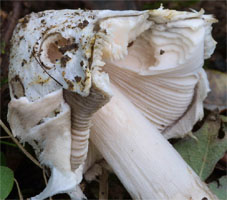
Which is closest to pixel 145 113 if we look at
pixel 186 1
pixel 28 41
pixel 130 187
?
pixel 130 187

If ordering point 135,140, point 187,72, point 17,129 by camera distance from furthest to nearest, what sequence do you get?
1. point 187,72
2. point 135,140
3. point 17,129

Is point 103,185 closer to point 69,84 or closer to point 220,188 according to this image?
point 220,188

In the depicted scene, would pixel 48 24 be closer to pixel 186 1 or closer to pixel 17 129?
pixel 17 129

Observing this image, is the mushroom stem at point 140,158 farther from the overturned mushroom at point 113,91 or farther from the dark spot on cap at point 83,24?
the dark spot on cap at point 83,24

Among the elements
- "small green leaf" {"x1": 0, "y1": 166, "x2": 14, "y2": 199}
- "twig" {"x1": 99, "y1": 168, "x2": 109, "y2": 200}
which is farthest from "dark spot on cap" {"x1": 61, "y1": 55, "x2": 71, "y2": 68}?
"twig" {"x1": 99, "y1": 168, "x2": 109, "y2": 200}

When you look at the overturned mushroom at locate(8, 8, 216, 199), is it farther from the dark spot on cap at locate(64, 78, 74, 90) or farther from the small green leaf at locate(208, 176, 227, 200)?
the small green leaf at locate(208, 176, 227, 200)

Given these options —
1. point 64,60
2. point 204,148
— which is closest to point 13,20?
point 64,60
